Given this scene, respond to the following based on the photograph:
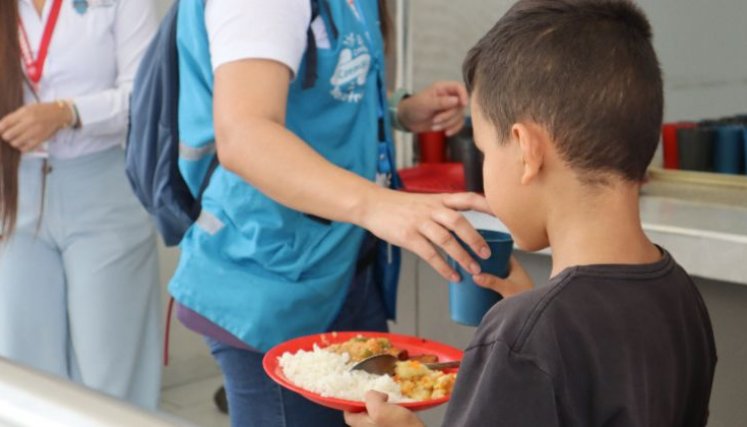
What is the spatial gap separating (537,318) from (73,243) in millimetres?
2244

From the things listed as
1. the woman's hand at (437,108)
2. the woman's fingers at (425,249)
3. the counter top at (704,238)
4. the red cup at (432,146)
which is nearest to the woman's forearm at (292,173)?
the woman's fingers at (425,249)

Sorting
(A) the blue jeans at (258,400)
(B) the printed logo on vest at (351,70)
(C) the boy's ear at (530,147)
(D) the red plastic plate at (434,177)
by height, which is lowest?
(D) the red plastic plate at (434,177)

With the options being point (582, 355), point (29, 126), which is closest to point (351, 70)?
point (582, 355)

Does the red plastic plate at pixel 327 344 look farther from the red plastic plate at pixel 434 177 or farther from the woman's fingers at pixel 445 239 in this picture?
the red plastic plate at pixel 434 177

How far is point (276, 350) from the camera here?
5.75 ft

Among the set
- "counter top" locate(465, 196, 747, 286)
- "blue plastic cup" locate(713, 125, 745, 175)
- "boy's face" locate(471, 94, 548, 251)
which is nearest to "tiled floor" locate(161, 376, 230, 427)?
"counter top" locate(465, 196, 747, 286)

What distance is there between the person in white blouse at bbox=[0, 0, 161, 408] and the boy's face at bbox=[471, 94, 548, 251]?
1.99 m

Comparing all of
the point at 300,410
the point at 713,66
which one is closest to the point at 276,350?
the point at 300,410

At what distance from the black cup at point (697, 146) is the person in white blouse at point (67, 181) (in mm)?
1636

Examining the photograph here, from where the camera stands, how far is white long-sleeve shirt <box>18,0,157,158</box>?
10.2 feet

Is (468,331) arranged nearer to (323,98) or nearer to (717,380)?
(717,380)

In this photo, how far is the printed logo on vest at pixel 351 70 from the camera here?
73.4 inches

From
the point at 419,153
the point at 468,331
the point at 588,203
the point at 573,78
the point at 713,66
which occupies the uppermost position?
the point at 573,78

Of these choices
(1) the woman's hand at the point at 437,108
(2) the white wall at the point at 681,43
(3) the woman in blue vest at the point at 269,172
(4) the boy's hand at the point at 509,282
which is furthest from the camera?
(2) the white wall at the point at 681,43
